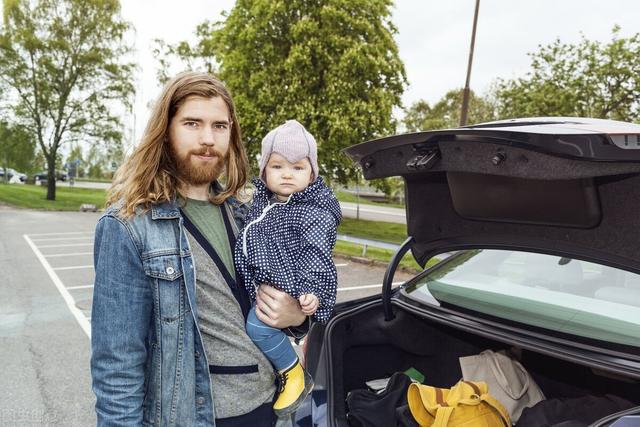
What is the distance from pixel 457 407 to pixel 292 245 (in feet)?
3.47

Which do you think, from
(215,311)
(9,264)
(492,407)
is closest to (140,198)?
(215,311)

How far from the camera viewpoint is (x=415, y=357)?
2.68 meters

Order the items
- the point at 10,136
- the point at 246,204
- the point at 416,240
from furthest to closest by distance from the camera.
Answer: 1. the point at 10,136
2. the point at 416,240
3. the point at 246,204

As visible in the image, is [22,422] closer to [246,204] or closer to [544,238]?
[246,204]

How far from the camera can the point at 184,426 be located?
1.45 metres

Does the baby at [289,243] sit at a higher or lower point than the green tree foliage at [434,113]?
lower

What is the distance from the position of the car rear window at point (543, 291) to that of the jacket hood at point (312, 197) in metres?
0.86

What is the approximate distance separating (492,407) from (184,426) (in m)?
1.40

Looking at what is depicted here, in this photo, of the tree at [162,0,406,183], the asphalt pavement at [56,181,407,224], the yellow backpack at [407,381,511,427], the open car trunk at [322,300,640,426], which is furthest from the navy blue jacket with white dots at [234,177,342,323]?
the asphalt pavement at [56,181,407,224]

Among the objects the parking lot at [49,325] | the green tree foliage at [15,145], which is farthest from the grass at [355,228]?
the green tree foliage at [15,145]

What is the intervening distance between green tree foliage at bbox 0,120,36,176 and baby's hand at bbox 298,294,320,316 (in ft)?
97.1

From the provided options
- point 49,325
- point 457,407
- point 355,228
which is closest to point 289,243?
point 457,407

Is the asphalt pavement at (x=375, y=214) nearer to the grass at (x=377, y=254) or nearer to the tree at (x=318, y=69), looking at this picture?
the tree at (x=318, y=69)

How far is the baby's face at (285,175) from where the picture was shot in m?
1.90
